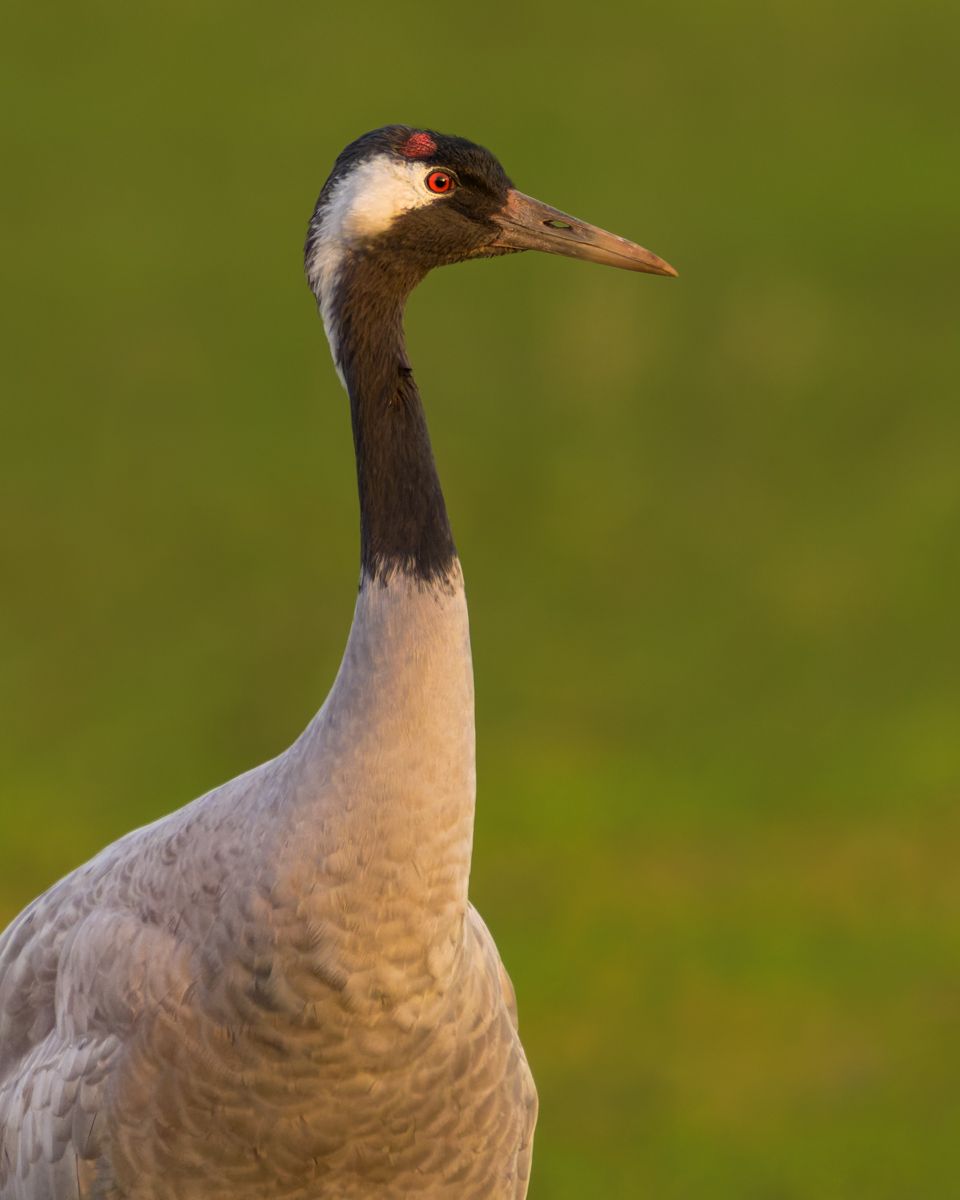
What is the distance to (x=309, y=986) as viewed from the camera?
12.8 feet

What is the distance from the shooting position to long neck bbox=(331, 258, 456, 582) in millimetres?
3811

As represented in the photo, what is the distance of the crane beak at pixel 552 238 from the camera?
4133 millimetres

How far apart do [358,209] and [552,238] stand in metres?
0.48

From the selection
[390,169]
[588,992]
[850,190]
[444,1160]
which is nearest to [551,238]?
[390,169]

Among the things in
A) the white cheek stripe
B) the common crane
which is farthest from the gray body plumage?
the white cheek stripe

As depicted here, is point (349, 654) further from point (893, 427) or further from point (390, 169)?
point (893, 427)

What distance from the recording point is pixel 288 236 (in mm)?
14875

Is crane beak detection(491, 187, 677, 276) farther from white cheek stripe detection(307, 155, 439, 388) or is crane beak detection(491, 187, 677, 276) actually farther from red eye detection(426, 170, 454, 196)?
white cheek stripe detection(307, 155, 439, 388)

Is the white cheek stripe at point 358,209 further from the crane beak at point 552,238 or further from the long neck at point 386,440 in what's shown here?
the crane beak at point 552,238

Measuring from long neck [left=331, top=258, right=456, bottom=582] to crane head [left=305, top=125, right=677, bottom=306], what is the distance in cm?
6

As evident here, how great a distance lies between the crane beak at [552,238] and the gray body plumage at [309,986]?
0.77m

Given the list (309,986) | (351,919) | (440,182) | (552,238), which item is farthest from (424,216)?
(309,986)

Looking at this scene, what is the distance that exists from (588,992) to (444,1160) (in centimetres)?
601

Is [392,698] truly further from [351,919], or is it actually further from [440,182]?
[440,182]
